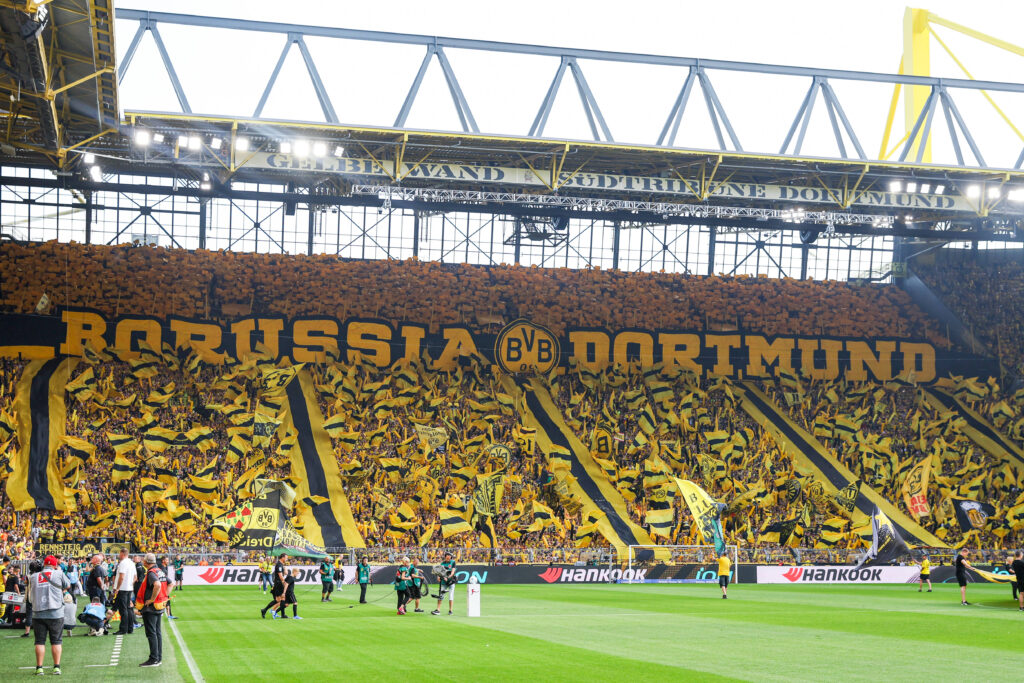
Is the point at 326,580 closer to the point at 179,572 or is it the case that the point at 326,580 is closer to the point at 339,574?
the point at 339,574

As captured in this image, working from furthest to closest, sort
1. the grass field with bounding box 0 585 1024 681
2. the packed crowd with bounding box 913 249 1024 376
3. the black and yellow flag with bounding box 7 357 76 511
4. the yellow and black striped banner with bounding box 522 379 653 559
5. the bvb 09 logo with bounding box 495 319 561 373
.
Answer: the packed crowd with bounding box 913 249 1024 376, the bvb 09 logo with bounding box 495 319 561 373, the yellow and black striped banner with bounding box 522 379 653 559, the black and yellow flag with bounding box 7 357 76 511, the grass field with bounding box 0 585 1024 681

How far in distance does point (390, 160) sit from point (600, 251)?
2232 centimetres

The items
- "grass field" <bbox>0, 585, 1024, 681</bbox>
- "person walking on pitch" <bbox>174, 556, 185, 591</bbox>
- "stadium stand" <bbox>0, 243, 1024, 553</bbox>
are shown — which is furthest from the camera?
"stadium stand" <bbox>0, 243, 1024, 553</bbox>

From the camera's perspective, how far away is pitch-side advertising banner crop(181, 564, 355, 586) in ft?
134

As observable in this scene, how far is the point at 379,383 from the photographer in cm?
5547

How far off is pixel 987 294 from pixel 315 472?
125ft

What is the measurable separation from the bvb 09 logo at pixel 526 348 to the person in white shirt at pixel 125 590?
121ft

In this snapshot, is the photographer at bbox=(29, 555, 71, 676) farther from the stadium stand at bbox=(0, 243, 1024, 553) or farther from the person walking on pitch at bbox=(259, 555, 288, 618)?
the stadium stand at bbox=(0, 243, 1024, 553)

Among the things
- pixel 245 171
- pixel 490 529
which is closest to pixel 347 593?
pixel 490 529

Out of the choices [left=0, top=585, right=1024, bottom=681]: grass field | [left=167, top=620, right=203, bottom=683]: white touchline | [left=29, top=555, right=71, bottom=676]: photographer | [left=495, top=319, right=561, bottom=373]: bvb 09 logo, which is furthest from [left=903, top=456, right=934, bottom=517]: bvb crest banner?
[left=29, top=555, right=71, bottom=676]: photographer

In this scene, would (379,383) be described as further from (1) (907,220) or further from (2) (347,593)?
(1) (907,220)

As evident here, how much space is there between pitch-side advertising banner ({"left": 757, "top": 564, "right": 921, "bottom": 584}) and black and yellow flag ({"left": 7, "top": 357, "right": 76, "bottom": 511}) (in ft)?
89.6

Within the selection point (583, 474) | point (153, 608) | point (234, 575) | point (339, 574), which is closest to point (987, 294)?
point (583, 474)

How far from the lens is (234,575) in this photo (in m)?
41.5
